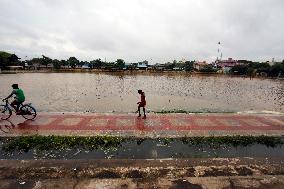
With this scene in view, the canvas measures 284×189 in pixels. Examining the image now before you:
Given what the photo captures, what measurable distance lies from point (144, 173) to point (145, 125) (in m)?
4.93

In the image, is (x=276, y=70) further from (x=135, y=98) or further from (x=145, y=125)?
(x=145, y=125)

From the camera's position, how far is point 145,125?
12.2m

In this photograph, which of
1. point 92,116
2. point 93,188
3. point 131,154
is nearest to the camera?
point 93,188

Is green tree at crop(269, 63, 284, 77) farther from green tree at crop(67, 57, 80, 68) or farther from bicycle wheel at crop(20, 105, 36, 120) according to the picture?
bicycle wheel at crop(20, 105, 36, 120)

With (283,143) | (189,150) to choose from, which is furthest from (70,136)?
(283,143)

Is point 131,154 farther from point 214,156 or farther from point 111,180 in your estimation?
point 214,156

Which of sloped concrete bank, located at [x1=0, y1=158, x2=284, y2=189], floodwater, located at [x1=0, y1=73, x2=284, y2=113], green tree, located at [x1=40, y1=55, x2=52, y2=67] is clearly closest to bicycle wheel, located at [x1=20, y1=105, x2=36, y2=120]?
floodwater, located at [x1=0, y1=73, x2=284, y2=113]

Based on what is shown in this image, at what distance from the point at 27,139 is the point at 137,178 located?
4.86 metres

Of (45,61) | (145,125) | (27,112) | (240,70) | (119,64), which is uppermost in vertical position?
(45,61)

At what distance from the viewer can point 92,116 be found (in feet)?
44.5

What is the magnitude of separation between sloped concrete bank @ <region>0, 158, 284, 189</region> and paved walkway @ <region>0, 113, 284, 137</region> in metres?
2.75

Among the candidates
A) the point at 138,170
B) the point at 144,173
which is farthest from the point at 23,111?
the point at 144,173

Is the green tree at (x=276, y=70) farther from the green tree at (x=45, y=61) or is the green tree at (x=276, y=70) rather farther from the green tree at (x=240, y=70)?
the green tree at (x=45, y=61)

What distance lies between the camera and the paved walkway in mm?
→ 10961
